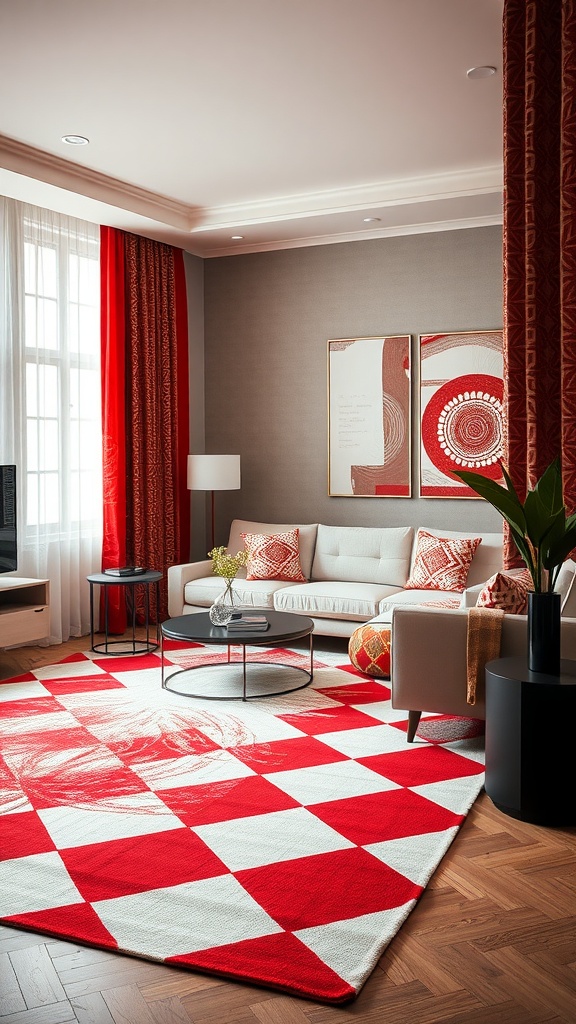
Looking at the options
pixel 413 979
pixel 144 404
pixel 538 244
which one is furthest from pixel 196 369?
pixel 413 979

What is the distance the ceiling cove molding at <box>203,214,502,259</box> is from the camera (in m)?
5.73

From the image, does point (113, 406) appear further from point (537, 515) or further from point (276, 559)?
point (537, 515)

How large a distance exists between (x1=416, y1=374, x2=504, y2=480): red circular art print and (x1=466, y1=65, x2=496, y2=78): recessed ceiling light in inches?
87.2

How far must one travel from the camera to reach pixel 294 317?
6.46 m

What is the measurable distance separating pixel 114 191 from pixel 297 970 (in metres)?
4.65

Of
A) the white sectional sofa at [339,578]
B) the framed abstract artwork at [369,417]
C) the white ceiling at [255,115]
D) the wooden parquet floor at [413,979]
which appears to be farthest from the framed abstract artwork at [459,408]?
the wooden parquet floor at [413,979]

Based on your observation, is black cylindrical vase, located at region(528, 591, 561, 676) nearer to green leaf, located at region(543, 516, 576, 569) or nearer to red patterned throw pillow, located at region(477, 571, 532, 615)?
green leaf, located at region(543, 516, 576, 569)

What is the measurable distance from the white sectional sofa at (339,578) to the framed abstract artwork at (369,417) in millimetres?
371

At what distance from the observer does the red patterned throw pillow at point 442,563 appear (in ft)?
17.3

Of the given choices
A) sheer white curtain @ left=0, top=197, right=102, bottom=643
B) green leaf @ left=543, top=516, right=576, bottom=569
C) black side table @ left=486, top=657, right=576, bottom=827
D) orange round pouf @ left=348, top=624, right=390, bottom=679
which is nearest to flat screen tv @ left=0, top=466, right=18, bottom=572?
sheer white curtain @ left=0, top=197, right=102, bottom=643

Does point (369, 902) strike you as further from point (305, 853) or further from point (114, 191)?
point (114, 191)

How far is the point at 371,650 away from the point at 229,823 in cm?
186

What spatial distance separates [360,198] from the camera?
5.53 metres

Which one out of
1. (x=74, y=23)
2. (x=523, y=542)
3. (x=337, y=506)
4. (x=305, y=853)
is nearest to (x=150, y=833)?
(x=305, y=853)
